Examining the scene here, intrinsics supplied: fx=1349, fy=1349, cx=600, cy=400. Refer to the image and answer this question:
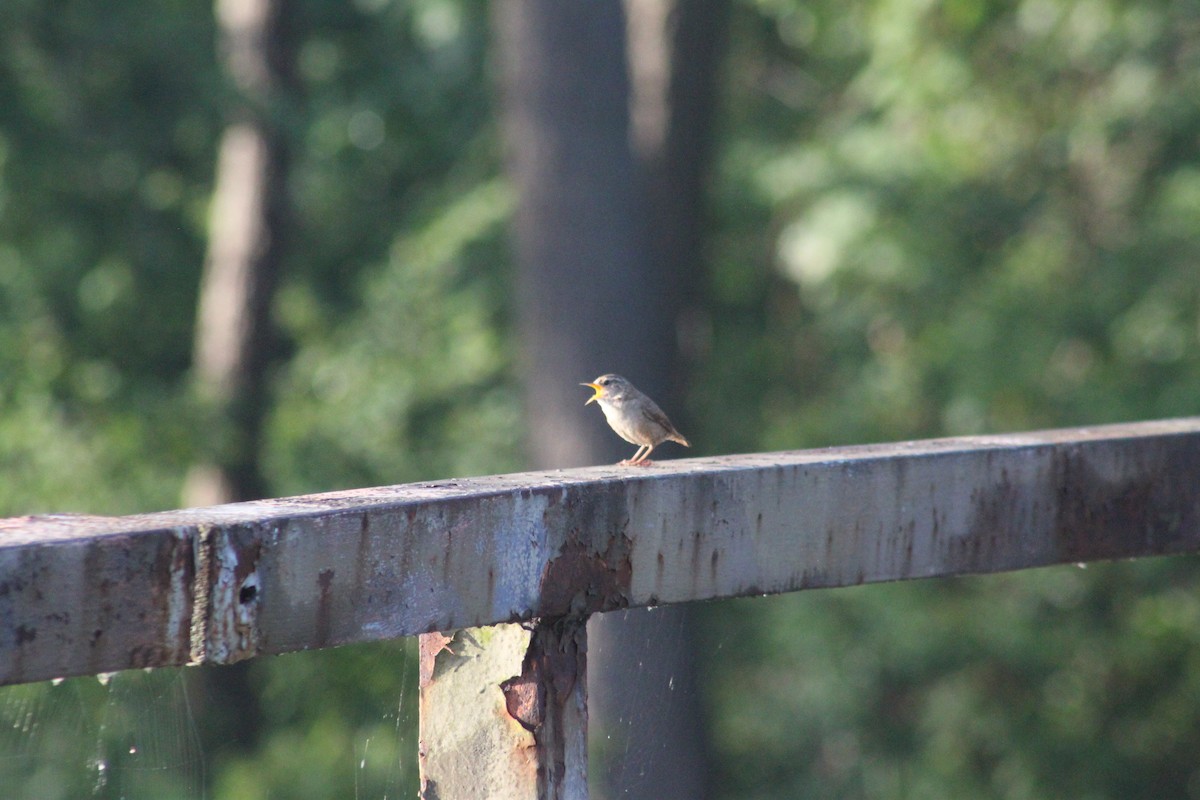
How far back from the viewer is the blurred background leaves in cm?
876

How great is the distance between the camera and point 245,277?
39.2 ft

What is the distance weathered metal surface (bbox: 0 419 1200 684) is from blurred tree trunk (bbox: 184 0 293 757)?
9466 millimetres

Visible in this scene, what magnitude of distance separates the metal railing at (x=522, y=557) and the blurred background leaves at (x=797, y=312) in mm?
5741

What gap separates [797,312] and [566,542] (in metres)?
10.6

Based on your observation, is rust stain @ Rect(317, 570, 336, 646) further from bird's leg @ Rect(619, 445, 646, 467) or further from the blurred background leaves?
the blurred background leaves

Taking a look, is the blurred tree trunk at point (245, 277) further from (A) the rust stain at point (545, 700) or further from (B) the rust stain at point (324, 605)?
(B) the rust stain at point (324, 605)

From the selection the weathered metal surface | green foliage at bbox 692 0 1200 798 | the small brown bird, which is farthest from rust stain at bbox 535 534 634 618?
green foliage at bbox 692 0 1200 798

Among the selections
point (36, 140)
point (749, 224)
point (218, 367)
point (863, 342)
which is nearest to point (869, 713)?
point (863, 342)

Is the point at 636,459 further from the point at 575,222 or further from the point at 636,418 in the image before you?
the point at 575,222

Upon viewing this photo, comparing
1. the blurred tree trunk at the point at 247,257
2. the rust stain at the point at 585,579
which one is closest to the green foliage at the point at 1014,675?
the blurred tree trunk at the point at 247,257

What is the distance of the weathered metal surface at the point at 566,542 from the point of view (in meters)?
1.51

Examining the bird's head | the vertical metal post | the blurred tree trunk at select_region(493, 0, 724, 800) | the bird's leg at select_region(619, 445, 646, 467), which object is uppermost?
the blurred tree trunk at select_region(493, 0, 724, 800)

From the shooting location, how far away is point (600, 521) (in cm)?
196

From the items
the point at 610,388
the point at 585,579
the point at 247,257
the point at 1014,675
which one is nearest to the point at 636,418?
the point at 610,388
